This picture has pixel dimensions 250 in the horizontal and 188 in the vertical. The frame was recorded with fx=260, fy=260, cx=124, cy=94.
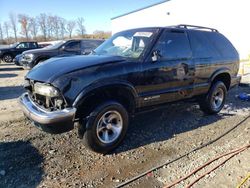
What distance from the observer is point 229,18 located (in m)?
20.5

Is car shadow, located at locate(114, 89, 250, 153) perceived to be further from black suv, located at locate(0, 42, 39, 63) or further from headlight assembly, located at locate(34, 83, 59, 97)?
black suv, located at locate(0, 42, 39, 63)

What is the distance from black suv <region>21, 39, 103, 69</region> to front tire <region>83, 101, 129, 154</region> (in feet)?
27.3

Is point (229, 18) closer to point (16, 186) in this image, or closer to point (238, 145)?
point (238, 145)

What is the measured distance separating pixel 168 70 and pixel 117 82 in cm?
120

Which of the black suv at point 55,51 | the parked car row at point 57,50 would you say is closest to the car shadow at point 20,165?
the parked car row at point 57,50

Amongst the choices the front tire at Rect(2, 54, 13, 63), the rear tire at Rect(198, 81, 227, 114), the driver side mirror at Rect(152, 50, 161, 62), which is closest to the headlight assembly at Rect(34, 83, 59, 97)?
the driver side mirror at Rect(152, 50, 161, 62)

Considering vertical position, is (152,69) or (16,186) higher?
(152,69)

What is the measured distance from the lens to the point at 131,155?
13.3 feet

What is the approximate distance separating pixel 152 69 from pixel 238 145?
77.1 inches

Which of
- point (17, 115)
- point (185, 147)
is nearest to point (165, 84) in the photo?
point (185, 147)

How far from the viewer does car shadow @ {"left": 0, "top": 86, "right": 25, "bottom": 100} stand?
8.05 m

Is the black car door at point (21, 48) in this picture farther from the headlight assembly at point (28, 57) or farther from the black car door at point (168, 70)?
the black car door at point (168, 70)

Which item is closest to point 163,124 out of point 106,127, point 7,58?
point 106,127

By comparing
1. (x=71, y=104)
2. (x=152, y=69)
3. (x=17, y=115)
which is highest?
(x=152, y=69)
